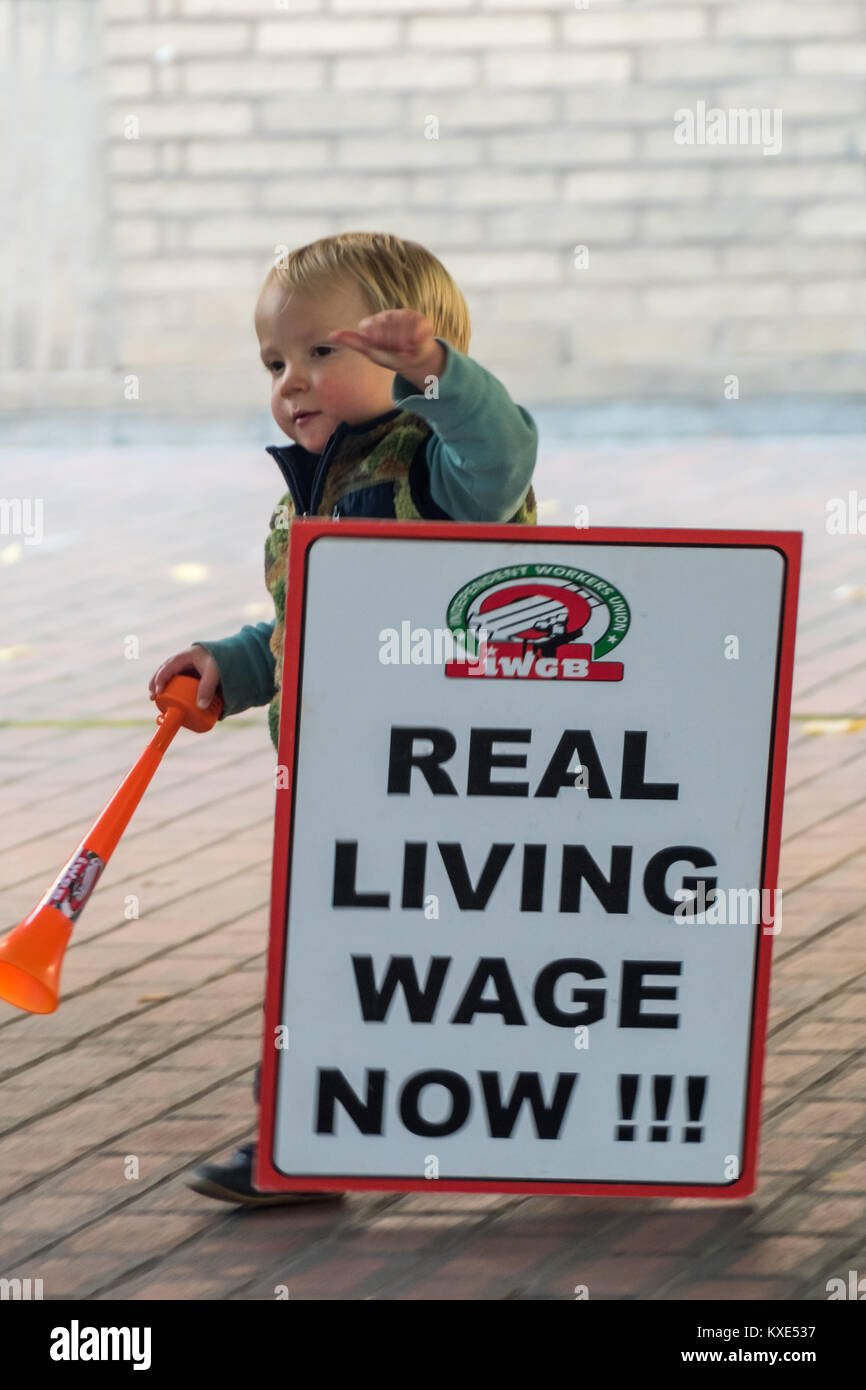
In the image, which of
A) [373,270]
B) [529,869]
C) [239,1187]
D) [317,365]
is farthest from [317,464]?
[239,1187]

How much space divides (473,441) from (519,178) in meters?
8.74

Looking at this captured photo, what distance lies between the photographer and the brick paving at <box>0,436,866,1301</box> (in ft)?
8.66

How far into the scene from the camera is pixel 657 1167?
8.63 feet

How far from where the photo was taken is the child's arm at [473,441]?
2436mm

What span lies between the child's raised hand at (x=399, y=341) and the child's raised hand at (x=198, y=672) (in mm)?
589

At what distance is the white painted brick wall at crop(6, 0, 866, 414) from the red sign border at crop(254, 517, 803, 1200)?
8376 millimetres

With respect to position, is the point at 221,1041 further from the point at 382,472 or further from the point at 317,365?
the point at 317,365

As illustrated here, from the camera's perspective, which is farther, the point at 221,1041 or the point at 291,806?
the point at 221,1041

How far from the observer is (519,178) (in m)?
10.8

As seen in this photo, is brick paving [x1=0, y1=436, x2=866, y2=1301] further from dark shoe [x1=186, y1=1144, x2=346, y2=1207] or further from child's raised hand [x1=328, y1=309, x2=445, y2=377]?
child's raised hand [x1=328, y1=309, x2=445, y2=377]

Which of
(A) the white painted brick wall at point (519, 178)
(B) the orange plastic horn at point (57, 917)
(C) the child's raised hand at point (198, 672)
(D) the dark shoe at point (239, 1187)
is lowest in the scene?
(D) the dark shoe at point (239, 1187)

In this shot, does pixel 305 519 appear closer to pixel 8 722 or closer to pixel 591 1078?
pixel 591 1078

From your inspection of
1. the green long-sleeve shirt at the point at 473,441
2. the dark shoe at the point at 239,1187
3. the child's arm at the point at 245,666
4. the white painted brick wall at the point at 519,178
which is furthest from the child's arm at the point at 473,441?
the white painted brick wall at the point at 519,178

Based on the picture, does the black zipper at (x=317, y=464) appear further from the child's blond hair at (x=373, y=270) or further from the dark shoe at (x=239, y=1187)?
the dark shoe at (x=239, y=1187)
